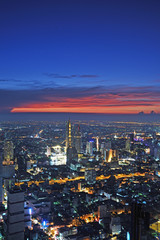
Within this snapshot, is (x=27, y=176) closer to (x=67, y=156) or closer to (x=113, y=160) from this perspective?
(x=67, y=156)

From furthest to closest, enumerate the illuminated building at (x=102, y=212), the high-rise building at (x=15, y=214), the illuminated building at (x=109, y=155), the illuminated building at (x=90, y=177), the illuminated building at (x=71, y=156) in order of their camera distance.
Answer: the illuminated building at (x=109, y=155) → the illuminated building at (x=71, y=156) → the illuminated building at (x=90, y=177) → the illuminated building at (x=102, y=212) → the high-rise building at (x=15, y=214)

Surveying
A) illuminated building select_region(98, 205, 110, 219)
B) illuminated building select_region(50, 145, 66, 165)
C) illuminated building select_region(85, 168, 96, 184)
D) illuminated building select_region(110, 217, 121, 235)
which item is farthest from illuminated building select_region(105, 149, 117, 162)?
illuminated building select_region(110, 217, 121, 235)

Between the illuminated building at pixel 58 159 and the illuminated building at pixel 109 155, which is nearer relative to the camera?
the illuminated building at pixel 58 159

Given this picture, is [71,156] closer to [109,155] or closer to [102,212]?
[109,155]

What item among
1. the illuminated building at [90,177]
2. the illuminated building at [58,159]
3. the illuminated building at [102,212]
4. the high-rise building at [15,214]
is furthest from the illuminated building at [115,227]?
the illuminated building at [58,159]

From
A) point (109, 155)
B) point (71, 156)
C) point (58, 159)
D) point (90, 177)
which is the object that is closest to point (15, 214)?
point (90, 177)

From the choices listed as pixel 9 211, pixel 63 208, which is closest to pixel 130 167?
pixel 63 208

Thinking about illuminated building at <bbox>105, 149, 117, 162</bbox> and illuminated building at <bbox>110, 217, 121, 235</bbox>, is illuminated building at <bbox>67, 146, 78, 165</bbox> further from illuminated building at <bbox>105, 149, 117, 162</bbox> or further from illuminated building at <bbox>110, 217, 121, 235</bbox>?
illuminated building at <bbox>110, 217, 121, 235</bbox>

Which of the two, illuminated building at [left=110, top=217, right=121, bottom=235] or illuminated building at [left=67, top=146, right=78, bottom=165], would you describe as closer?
illuminated building at [left=110, top=217, right=121, bottom=235]

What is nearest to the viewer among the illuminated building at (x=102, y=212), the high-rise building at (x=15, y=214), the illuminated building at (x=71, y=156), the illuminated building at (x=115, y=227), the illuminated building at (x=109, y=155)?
the high-rise building at (x=15, y=214)

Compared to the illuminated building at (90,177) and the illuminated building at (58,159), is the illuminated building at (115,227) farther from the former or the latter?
the illuminated building at (58,159)
